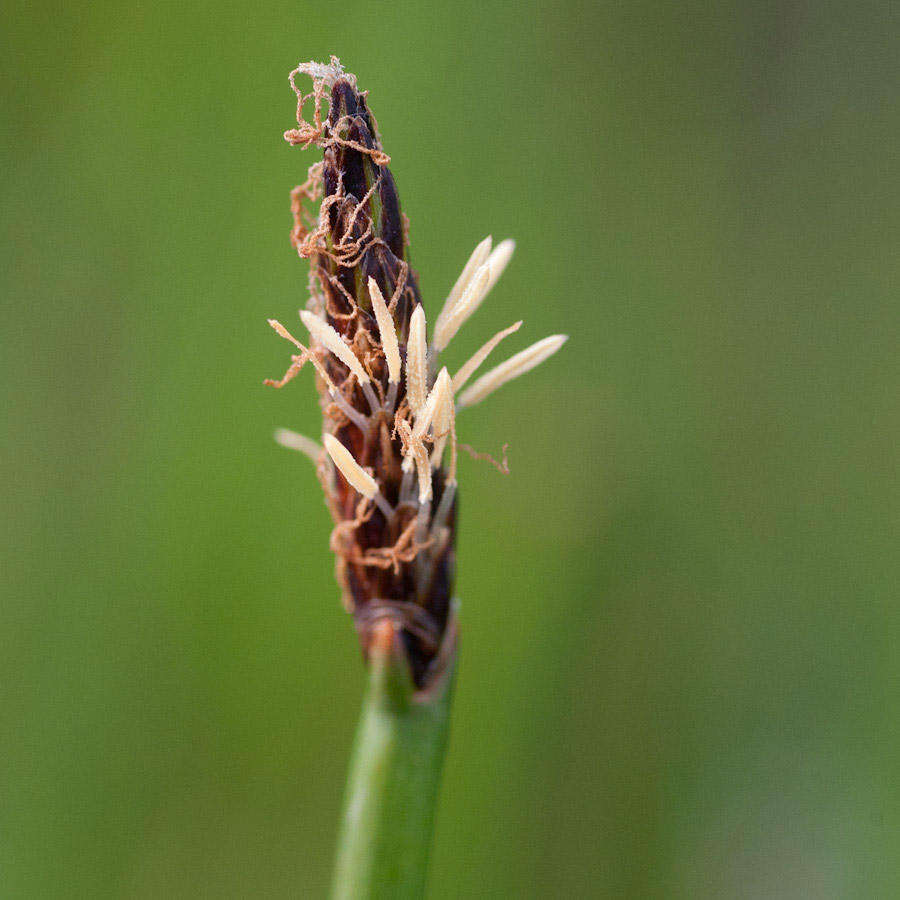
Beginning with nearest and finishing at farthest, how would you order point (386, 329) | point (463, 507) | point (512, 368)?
point (386, 329) → point (512, 368) → point (463, 507)

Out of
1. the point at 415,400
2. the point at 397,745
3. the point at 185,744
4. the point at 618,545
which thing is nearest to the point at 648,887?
the point at 618,545

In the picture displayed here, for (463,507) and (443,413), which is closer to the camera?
(443,413)

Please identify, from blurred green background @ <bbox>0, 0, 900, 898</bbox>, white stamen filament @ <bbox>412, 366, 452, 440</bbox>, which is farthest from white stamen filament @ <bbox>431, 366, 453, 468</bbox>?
blurred green background @ <bbox>0, 0, 900, 898</bbox>

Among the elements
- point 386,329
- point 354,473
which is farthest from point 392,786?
point 386,329

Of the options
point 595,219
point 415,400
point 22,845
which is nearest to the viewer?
point 415,400

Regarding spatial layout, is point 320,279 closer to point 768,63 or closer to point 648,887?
point 648,887

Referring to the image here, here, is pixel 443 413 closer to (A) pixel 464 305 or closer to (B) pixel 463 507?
(A) pixel 464 305

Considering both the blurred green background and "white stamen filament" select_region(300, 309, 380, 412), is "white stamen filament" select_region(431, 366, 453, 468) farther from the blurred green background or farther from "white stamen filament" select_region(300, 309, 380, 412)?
the blurred green background
